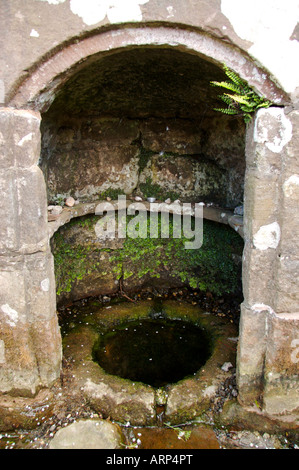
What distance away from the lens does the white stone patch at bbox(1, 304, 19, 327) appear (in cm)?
257

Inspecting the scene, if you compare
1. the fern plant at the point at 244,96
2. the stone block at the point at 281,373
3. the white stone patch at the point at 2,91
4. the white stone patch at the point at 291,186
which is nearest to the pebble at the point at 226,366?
the stone block at the point at 281,373

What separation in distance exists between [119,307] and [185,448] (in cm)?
190

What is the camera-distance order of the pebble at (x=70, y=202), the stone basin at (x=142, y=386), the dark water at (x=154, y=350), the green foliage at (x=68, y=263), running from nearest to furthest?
the stone basin at (x=142, y=386), the dark water at (x=154, y=350), the pebble at (x=70, y=202), the green foliage at (x=68, y=263)

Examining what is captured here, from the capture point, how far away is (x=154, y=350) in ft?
11.4

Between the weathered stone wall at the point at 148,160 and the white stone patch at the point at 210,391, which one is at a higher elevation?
the weathered stone wall at the point at 148,160

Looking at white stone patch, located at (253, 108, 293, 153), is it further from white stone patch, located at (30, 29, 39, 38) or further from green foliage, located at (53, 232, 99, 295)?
green foliage, located at (53, 232, 99, 295)

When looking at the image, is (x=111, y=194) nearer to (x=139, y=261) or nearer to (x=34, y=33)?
(x=139, y=261)

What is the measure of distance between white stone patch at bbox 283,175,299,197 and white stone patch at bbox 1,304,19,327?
78.6 inches

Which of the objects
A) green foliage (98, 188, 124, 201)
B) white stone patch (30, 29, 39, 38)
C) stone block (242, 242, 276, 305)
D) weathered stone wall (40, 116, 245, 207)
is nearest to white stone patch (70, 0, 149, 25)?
white stone patch (30, 29, 39, 38)

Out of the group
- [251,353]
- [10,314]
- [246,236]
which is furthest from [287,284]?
[10,314]

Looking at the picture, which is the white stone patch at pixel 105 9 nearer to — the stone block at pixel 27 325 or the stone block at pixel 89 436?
the stone block at pixel 27 325

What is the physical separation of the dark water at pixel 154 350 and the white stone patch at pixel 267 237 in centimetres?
137

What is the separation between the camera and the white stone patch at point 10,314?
2.57m

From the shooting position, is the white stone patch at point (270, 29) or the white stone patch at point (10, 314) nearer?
the white stone patch at point (270, 29)
